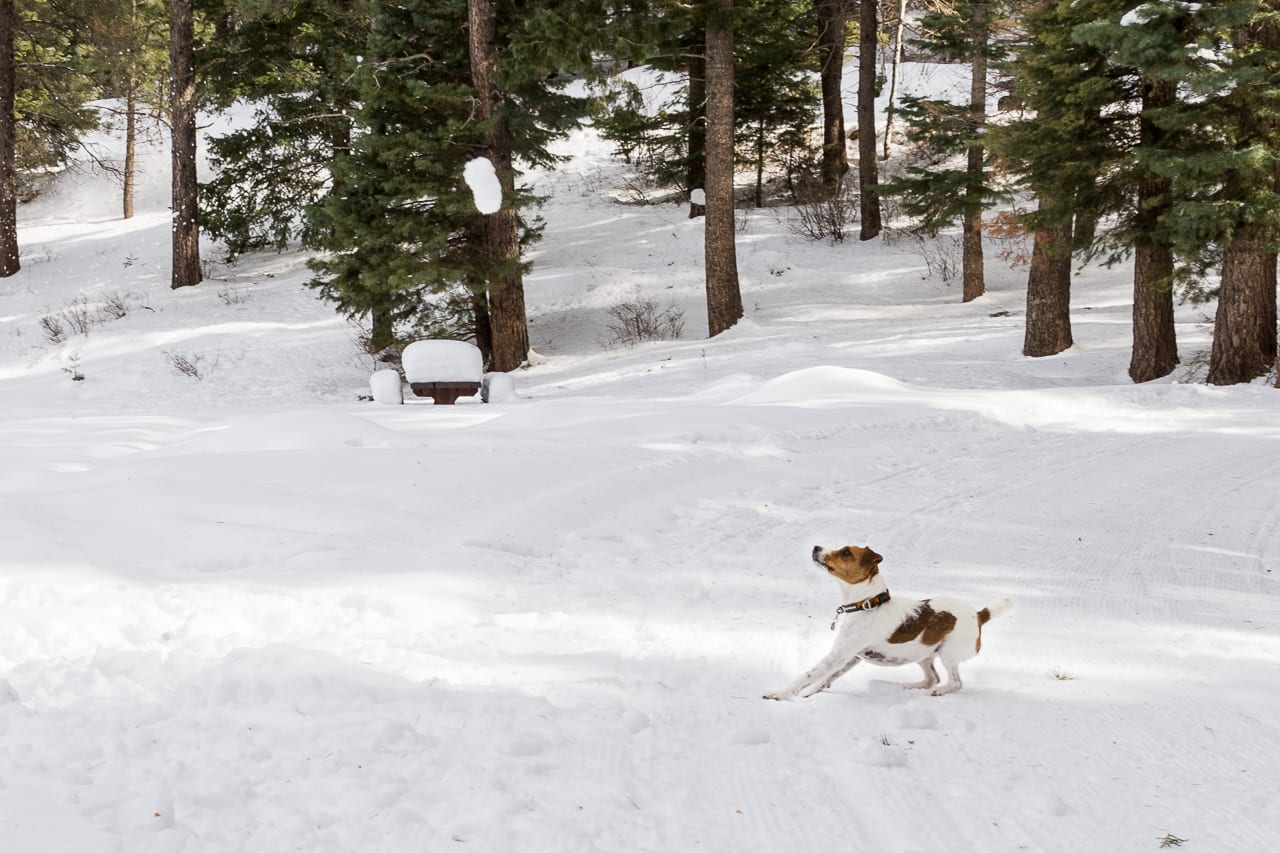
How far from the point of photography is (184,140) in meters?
21.0

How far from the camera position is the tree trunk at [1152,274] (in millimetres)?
12102

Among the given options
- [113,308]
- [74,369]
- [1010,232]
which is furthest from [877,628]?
[113,308]

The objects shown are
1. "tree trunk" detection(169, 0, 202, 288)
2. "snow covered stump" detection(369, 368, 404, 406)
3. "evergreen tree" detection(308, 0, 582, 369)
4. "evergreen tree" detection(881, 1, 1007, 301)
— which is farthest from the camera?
"tree trunk" detection(169, 0, 202, 288)

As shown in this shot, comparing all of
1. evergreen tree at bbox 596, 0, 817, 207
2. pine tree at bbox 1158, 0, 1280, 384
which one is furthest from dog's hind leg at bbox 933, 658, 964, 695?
evergreen tree at bbox 596, 0, 817, 207

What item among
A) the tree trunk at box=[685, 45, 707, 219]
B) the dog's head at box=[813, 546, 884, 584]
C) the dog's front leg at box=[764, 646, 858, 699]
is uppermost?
the tree trunk at box=[685, 45, 707, 219]

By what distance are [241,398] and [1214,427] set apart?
46.4 feet

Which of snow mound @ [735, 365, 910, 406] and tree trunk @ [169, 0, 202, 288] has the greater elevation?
Answer: tree trunk @ [169, 0, 202, 288]

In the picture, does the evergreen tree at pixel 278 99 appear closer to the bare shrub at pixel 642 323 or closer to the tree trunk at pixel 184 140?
the tree trunk at pixel 184 140

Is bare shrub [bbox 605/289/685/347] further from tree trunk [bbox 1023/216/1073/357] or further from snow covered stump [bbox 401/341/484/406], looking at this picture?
tree trunk [bbox 1023/216/1073/357]

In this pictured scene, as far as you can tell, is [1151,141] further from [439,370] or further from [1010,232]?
[439,370]

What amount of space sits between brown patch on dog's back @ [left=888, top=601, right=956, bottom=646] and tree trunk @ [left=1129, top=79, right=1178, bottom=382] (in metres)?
9.85

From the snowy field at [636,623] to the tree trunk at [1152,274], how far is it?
151 centimetres

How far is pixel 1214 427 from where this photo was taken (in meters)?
10.1

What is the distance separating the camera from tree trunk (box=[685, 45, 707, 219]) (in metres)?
22.6
